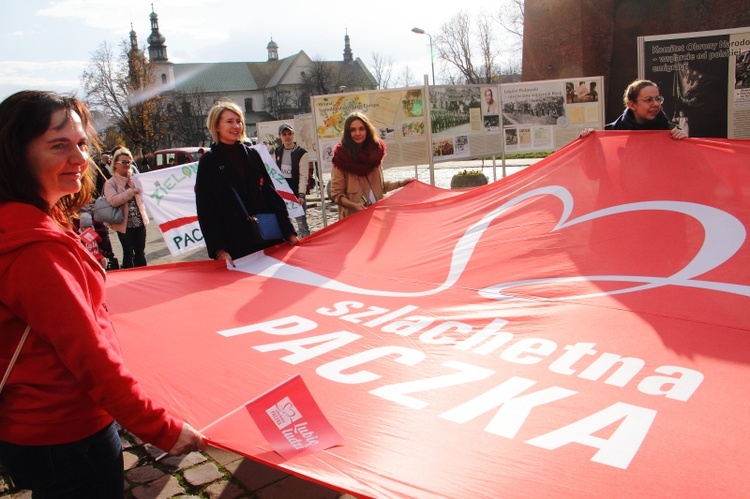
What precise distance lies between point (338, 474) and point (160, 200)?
336 inches

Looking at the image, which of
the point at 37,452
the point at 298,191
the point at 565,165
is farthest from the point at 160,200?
the point at 37,452

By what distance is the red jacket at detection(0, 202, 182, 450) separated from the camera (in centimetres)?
170

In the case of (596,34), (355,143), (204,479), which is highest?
(596,34)

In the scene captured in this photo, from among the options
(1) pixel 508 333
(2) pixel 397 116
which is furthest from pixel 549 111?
(1) pixel 508 333

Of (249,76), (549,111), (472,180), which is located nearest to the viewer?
(549,111)

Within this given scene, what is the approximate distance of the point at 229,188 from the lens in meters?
5.13

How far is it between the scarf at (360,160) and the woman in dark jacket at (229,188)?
3.98 feet

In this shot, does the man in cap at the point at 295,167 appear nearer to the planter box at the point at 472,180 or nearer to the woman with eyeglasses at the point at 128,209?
the woman with eyeglasses at the point at 128,209

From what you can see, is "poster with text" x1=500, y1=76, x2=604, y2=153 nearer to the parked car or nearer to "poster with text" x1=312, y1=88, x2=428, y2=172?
"poster with text" x1=312, y1=88, x2=428, y2=172

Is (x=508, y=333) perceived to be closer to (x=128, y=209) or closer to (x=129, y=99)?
(x=128, y=209)

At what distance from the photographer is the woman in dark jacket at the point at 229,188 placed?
504 cm

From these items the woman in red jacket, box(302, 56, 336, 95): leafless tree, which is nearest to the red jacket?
the woman in red jacket

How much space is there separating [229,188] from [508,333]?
9.08 feet

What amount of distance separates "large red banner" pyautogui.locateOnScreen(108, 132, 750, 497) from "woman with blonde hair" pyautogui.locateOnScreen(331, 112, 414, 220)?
2.27 ft
